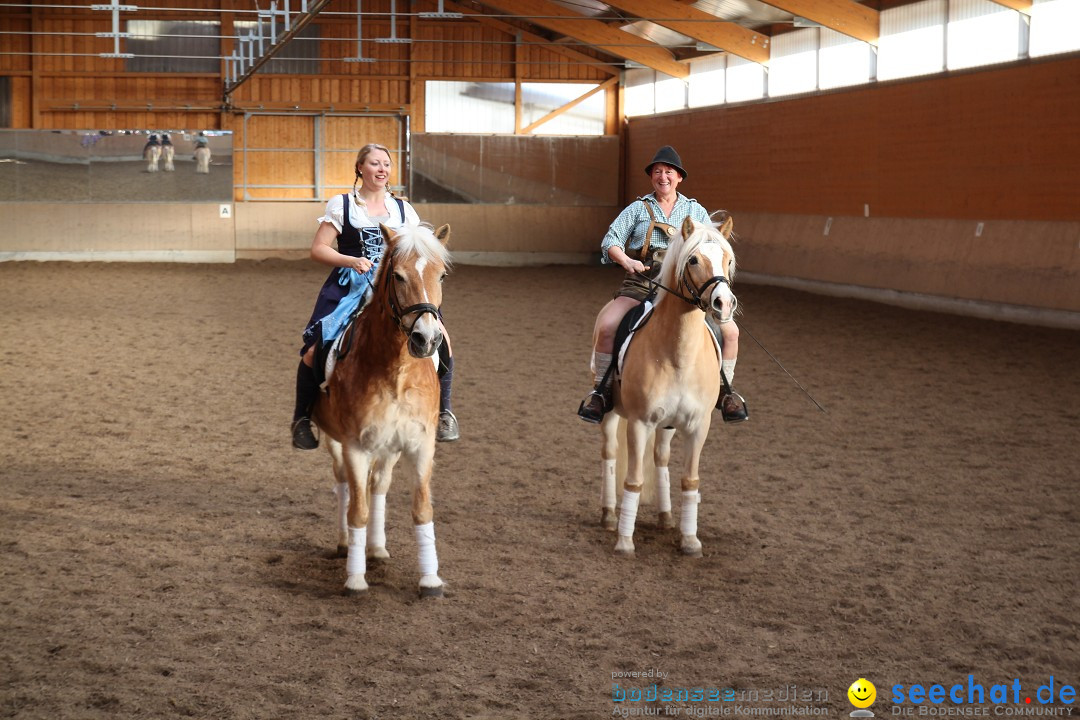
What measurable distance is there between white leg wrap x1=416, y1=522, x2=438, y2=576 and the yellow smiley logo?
179 centimetres

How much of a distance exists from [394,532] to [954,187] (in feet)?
37.7

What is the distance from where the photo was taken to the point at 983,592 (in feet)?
15.4

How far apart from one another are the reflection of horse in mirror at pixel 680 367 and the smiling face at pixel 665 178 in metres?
0.62

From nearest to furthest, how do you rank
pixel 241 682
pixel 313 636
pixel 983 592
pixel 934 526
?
pixel 241 682 → pixel 313 636 → pixel 983 592 → pixel 934 526

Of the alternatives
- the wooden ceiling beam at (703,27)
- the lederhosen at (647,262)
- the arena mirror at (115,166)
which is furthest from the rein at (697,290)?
the arena mirror at (115,166)

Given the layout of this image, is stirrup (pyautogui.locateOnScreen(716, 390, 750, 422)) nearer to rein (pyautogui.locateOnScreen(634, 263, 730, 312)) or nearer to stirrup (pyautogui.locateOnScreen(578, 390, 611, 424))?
stirrup (pyautogui.locateOnScreen(578, 390, 611, 424))

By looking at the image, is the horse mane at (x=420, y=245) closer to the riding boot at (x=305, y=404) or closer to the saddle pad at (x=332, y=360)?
the saddle pad at (x=332, y=360)

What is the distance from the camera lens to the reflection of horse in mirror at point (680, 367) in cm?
481

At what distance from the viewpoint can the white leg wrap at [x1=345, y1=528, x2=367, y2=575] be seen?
4.57m

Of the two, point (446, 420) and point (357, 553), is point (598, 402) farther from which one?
point (357, 553)

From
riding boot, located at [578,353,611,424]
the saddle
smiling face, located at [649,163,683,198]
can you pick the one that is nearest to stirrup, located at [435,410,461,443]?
the saddle

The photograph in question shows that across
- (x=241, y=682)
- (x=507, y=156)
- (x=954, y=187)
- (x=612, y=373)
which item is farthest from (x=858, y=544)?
(x=507, y=156)

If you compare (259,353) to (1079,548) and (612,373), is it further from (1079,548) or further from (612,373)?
(1079,548)

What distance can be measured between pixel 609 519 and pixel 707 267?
1633 mm
